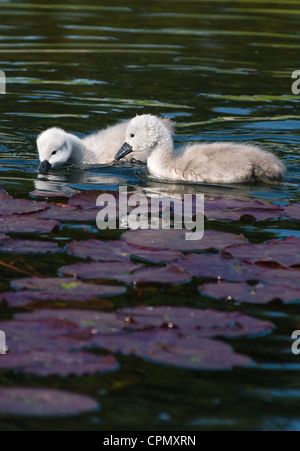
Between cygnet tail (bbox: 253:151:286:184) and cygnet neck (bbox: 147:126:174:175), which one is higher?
cygnet neck (bbox: 147:126:174:175)

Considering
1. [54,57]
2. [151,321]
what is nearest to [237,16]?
[54,57]

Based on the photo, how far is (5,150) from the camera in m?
6.21

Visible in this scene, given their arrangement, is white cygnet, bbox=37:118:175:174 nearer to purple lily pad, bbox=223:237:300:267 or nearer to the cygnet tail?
the cygnet tail

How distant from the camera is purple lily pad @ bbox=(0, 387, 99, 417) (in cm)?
256

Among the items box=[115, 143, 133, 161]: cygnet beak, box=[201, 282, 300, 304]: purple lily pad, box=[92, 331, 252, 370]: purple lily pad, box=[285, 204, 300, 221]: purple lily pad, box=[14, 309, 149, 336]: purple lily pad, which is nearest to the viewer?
box=[92, 331, 252, 370]: purple lily pad

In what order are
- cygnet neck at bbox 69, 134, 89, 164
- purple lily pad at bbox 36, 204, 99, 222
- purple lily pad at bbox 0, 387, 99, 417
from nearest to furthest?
purple lily pad at bbox 0, 387, 99, 417, purple lily pad at bbox 36, 204, 99, 222, cygnet neck at bbox 69, 134, 89, 164

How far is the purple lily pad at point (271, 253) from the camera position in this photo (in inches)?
148

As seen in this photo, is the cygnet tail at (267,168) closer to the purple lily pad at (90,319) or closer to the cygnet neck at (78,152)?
the cygnet neck at (78,152)

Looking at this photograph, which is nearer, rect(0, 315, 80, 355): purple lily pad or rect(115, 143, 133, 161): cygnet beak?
rect(0, 315, 80, 355): purple lily pad

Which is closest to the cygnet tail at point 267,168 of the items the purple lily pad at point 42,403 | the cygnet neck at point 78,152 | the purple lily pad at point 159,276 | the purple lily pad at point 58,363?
the cygnet neck at point 78,152

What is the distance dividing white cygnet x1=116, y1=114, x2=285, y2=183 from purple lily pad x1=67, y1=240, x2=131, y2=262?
5.20ft

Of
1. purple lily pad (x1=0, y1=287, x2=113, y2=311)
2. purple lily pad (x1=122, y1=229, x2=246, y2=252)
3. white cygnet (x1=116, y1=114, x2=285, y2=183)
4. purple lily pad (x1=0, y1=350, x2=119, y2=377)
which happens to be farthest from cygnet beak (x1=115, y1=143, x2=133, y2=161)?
purple lily pad (x1=0, y1=350, x2=119, y2=377)

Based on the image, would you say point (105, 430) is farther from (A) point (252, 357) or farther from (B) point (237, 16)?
(B) point (237, 16)

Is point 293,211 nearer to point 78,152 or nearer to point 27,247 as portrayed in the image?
point 27,247
